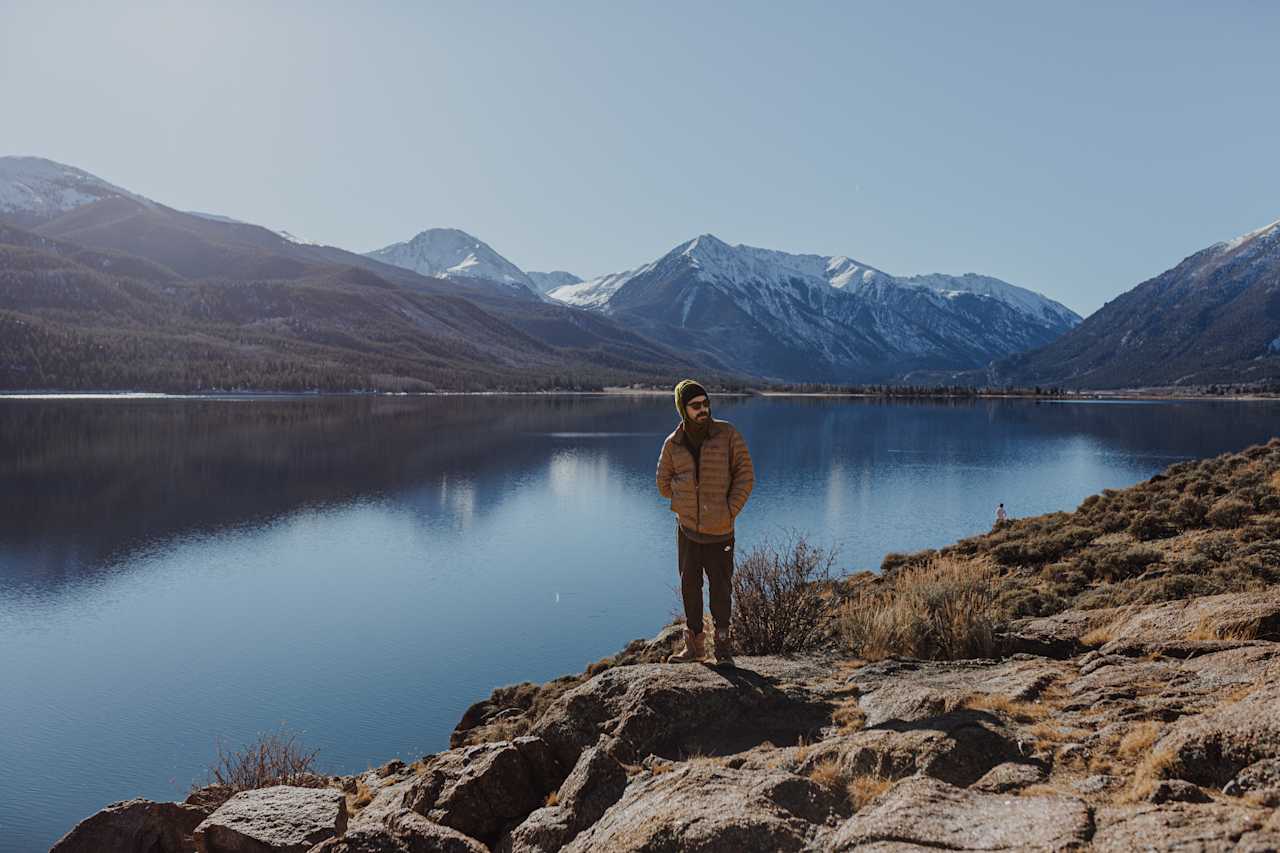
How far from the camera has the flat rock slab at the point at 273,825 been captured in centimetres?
679

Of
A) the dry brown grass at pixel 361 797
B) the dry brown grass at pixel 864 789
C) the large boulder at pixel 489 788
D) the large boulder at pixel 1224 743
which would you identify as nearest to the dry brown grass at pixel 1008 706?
the large boulder at pixel 1224 743

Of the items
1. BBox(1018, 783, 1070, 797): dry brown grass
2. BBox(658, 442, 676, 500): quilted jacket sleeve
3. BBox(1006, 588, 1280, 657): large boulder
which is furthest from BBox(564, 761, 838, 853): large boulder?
BBox(1006, 588, 1280, 657): large boulder

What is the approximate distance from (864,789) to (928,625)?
189 inches

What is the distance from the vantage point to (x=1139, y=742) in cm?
539

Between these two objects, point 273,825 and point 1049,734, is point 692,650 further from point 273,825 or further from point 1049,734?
point 273,825

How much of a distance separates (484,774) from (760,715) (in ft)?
7.83

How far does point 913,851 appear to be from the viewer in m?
4.16

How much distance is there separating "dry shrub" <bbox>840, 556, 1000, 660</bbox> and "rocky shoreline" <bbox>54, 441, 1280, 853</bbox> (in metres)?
0.08

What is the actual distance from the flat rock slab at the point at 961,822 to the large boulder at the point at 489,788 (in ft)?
10.9

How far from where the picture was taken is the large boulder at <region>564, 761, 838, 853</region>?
480 cm

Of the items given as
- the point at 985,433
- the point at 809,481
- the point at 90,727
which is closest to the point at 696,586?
the point at 90,727

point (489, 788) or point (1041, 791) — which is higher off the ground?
point (1041, 791)

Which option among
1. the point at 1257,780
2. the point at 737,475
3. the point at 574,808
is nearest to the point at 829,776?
the point at 574,808

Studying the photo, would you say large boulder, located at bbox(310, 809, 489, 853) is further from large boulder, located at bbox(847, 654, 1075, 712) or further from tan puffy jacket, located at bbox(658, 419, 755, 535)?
tan puffy jacket, located at bbox(658, 419, 755, 535)
